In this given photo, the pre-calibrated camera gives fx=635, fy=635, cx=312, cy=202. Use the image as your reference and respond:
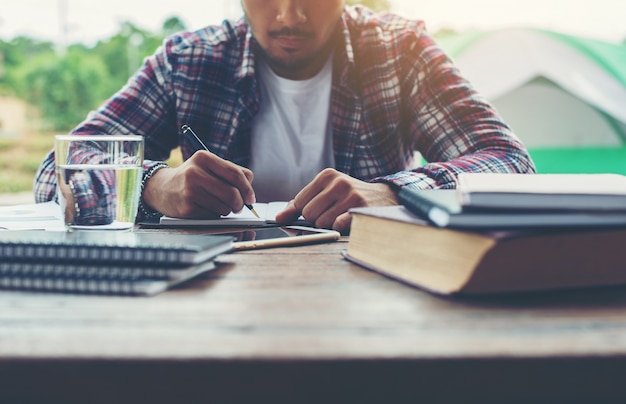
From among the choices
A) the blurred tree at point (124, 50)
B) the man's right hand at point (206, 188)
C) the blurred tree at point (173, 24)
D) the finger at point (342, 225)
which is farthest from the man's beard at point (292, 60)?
the blurred tree at point (173, 24)

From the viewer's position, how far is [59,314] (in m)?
0.42

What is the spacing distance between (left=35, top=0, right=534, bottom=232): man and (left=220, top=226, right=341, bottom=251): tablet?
556mm

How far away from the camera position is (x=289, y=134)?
63.6 inches

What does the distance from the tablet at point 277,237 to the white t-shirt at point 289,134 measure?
2.28ft

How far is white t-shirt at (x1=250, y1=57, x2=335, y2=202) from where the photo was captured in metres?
1.56

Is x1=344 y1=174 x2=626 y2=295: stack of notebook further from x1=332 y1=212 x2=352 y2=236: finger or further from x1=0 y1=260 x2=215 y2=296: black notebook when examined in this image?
x1=332 y1=212 x2=352 y2=236: finger

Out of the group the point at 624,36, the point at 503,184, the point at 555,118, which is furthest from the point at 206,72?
the point at 624,36

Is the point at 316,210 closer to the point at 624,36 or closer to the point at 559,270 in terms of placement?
the point at 559,270

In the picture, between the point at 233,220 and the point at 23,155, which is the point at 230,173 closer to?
the point at 233,220

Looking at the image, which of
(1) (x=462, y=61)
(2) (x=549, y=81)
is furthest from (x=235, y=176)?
(2) (x=549, y=81)

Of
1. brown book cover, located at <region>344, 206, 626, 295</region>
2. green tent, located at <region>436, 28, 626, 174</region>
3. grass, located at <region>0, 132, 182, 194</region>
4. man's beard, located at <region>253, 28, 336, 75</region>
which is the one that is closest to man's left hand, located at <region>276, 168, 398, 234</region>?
brown book cover, located at <region>344, 206, 626, 295</region>

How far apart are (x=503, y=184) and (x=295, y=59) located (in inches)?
40.6

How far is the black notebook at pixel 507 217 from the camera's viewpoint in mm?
471

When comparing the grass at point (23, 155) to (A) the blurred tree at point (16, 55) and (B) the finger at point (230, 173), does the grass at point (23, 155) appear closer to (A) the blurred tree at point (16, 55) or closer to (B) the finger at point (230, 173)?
(A) the blurred tree at point (16, 55)
